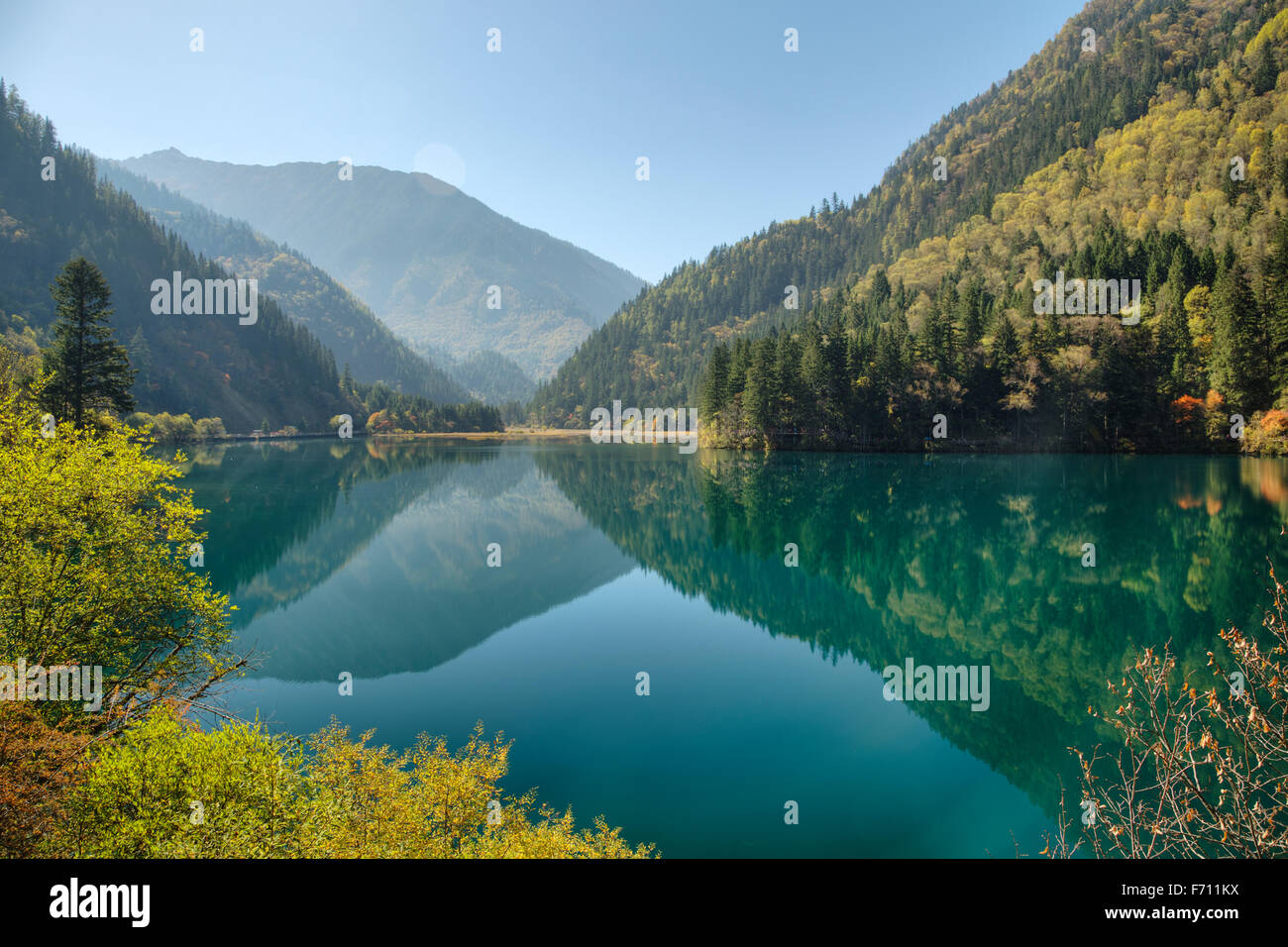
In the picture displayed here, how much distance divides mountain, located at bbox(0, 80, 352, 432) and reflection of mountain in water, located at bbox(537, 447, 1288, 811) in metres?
136

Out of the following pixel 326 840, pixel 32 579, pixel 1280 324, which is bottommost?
pixel 326 840

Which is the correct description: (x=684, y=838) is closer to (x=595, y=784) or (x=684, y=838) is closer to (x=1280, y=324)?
(x=595, y=784)

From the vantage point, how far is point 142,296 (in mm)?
159500

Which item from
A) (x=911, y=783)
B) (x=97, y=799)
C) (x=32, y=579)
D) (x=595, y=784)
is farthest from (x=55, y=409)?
(x=911, y=783)

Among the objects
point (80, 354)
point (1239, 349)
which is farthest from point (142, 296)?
point (1239, 349)

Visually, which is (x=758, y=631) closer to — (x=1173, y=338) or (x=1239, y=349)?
(x=1239, y=349)

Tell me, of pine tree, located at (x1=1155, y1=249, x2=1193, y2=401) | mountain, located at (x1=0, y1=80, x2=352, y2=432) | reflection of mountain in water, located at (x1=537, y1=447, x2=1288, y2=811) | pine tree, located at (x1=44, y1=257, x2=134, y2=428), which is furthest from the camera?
mountain, located at (x1=0, y1=80, x2=352, y2=432)

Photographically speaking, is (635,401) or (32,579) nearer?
(32,579)

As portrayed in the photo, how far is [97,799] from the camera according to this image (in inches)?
340

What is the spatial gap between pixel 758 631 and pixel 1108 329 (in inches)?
3082

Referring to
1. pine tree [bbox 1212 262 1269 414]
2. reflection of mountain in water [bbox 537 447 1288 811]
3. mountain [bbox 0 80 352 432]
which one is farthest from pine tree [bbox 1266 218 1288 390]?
mountain [bbox 0 80 352 432]

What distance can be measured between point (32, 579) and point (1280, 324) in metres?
89.8

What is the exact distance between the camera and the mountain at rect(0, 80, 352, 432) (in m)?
139

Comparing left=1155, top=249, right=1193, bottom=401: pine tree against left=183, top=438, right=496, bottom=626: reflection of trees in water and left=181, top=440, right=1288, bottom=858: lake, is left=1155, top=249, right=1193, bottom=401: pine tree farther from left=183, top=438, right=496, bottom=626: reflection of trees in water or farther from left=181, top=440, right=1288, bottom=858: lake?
left=183, top=438, right=496, bottom=626: reflection of trees in water
